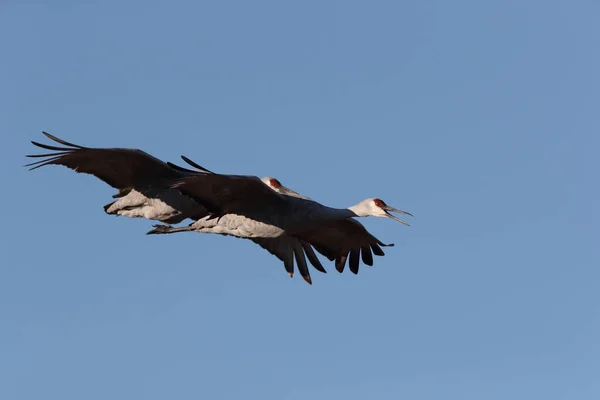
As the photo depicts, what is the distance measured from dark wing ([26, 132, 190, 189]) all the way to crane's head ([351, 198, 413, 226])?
355cm

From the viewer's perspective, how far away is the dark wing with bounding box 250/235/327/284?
31.3m

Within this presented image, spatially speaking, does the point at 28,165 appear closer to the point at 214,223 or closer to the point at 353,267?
the point at 214,223

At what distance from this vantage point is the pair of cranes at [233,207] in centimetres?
2806

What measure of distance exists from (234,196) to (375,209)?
2.97m

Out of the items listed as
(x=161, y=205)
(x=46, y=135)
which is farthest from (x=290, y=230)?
(x=46, y=135)

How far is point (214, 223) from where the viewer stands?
94.3 feet

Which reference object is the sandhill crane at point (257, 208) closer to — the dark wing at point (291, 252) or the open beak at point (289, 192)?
the open beak at point (289, 192)

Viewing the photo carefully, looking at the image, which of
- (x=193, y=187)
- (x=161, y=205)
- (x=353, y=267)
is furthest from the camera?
(x=353, y=267)

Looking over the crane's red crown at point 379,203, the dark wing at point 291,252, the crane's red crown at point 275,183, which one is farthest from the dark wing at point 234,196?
the dark wing at point 291,252

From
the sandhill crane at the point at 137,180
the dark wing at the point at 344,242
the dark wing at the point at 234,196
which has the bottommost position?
the dark wing at the point at 234,196

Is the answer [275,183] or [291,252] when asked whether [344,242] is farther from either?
[275,183]

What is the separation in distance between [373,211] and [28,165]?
22.3 feet

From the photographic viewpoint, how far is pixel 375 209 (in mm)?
29250

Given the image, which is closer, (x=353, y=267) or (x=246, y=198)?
(x=246, y=198)
